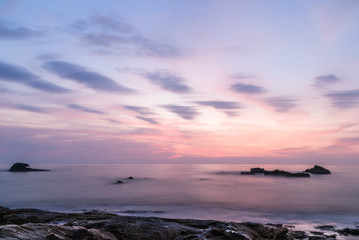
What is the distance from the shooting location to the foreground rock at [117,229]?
6.77 meters

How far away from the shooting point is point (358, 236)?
16.8 metres

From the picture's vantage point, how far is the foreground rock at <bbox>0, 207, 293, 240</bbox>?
22.2 feet

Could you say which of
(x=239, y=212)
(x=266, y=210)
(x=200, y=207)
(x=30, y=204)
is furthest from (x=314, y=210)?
(x=30, y=204)

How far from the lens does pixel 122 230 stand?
9812 millimetres

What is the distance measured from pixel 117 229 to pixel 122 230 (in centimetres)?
22

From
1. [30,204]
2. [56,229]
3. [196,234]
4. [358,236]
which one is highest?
[56,229]

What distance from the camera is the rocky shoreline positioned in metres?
6.80

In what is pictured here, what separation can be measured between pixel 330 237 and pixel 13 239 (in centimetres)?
1744

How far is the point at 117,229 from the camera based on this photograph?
32.4 feet

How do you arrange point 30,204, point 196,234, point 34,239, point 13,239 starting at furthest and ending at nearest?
point 30,204, point 196,234, point 34,239, point 13,239

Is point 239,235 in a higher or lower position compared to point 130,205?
higher

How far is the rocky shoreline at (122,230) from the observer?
6805 mm

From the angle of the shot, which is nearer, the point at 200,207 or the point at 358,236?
the point at 358,236

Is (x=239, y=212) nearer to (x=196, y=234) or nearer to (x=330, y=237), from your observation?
(x=330, y=237)
